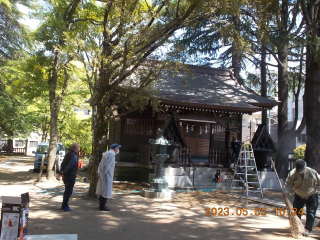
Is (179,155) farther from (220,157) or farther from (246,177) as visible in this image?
(246,177)

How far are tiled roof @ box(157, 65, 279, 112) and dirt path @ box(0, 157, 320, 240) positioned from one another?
4.61 metres

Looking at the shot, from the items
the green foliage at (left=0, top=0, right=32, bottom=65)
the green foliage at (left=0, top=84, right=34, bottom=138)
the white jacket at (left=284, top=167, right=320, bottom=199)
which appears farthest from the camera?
the green foliage at (left=0, top=0, right=32, bottom=65)

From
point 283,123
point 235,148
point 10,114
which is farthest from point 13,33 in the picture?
point 283,123

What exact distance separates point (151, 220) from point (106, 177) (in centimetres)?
161

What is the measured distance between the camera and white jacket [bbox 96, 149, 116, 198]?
772 centimetres

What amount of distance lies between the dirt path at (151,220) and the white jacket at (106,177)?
0.52 meters

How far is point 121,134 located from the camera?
1559 cm

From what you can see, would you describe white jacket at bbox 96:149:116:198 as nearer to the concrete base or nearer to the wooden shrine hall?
the concrete base

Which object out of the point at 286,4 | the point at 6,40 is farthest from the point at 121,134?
the point at 6,40

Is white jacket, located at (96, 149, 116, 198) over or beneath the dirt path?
over

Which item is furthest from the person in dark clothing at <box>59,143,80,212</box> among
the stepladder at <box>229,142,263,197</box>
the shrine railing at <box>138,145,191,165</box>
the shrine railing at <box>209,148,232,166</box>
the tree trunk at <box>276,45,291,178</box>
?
the tree trunk at <box>276,45,291,178</box>

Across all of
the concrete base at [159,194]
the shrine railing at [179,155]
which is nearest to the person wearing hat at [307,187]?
the concrete base at [159,194]

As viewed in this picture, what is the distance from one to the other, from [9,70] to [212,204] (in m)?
17.2

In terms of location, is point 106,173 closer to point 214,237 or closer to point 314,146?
point 214,237
